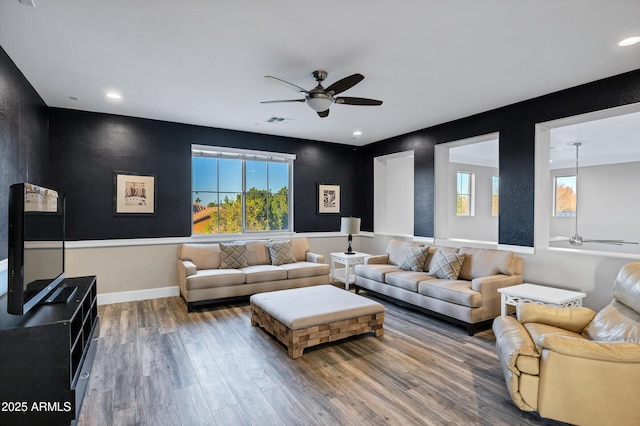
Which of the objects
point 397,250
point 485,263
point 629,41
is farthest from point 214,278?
point 629,41

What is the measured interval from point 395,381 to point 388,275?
225 centimetres

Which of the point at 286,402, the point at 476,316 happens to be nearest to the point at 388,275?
the point at 476,316

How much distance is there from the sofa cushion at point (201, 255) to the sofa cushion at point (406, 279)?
266 centimetres

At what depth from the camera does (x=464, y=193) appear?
8688mm

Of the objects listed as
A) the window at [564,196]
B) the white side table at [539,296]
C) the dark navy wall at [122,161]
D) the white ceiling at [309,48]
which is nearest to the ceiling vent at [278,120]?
the white ceiling at [309,48]

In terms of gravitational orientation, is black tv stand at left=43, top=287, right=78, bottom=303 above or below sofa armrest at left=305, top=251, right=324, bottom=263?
above

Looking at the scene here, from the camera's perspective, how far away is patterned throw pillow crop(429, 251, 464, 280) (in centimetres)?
453

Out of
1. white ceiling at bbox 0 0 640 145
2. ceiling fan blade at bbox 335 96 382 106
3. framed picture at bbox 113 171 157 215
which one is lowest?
framed picture at bbox 113 171 157 215

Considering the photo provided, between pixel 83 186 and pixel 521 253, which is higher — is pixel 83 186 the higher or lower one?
the higher one

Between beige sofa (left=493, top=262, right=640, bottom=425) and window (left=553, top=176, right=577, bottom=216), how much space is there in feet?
23.8

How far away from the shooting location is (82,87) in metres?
3.84

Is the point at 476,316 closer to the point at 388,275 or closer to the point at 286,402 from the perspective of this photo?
the point at 388,275

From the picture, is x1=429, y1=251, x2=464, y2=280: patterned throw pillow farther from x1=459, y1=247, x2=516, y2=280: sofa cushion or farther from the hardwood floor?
the hardwood floor

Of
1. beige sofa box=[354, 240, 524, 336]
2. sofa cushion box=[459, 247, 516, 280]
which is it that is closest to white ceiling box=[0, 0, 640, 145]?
sofa cushion box=[459, 247, 516, 280]
